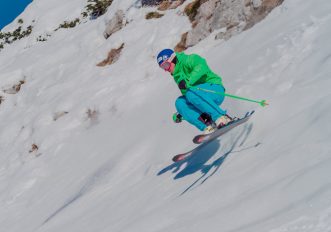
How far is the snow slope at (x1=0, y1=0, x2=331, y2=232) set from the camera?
5.39 meters

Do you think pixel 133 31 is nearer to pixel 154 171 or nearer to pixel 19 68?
pixel 19 68

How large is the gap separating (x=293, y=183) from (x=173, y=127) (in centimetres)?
650

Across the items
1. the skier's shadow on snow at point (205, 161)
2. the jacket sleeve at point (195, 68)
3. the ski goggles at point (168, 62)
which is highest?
the ski goggles at point (168, 62)

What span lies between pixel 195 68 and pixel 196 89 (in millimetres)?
364

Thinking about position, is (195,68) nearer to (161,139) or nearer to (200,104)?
(200,104)

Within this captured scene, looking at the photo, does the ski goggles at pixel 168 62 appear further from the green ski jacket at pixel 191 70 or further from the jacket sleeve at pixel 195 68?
the jacket sleeve at pixel 195 68

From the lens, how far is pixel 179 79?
817 cm

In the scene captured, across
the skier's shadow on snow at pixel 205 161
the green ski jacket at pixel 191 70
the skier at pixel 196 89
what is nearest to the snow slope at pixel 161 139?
the skier's shadow on snow at pixel 205 161

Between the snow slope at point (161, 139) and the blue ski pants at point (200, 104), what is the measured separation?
61 cm

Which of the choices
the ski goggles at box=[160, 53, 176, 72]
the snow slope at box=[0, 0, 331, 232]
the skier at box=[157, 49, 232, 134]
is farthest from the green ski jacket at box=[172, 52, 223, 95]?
the snow slope at box=[0, 0, 331, 232]

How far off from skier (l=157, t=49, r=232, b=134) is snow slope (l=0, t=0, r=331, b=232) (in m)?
0.54

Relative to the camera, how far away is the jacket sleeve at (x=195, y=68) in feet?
26.1

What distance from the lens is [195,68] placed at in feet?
26.4

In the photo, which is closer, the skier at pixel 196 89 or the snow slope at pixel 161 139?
the snow slope at pixel 161 139
